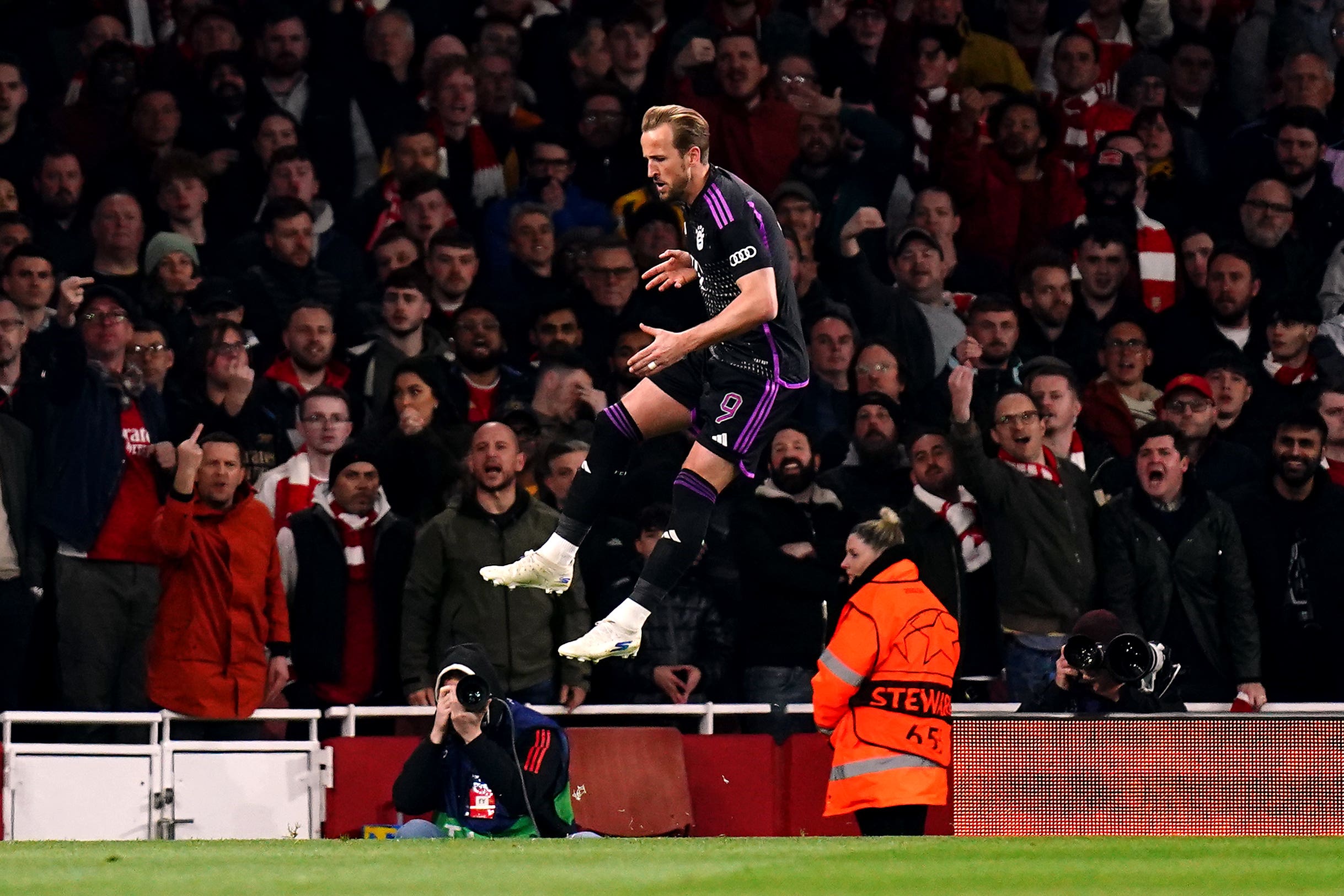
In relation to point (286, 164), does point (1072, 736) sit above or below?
below

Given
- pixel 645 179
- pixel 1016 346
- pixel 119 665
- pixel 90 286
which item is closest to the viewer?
pixel 119 665

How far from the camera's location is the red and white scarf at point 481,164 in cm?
1483

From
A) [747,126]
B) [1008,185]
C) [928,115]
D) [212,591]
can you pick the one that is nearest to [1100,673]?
[212,591]

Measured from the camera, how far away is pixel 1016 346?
14164 mm

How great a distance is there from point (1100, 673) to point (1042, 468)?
194 cm

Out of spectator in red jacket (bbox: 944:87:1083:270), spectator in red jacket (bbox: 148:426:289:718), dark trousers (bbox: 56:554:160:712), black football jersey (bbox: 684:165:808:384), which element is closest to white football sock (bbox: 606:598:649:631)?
black football jersey (bbox: 684:165:808:384)

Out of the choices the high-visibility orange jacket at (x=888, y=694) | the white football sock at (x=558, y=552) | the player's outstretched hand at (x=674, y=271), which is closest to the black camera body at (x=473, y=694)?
the white football sock at (x=558, y=552)

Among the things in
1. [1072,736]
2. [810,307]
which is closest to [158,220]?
[810,307]

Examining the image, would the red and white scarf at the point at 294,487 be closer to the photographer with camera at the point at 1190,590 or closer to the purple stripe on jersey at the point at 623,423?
the purple stripe on jersey at the point at 623,423

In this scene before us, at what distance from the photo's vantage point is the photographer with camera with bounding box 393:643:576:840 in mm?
10391

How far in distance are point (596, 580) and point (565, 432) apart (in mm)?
1035

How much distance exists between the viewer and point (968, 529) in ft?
41.2

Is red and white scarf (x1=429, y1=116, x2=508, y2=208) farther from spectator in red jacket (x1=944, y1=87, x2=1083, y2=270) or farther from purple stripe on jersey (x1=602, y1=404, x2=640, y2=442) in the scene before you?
purple stripe on jersey (x1=602, y1=404, x2=640, y2=442)

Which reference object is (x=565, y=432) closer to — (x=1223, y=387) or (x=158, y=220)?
(x=158, y=220)
